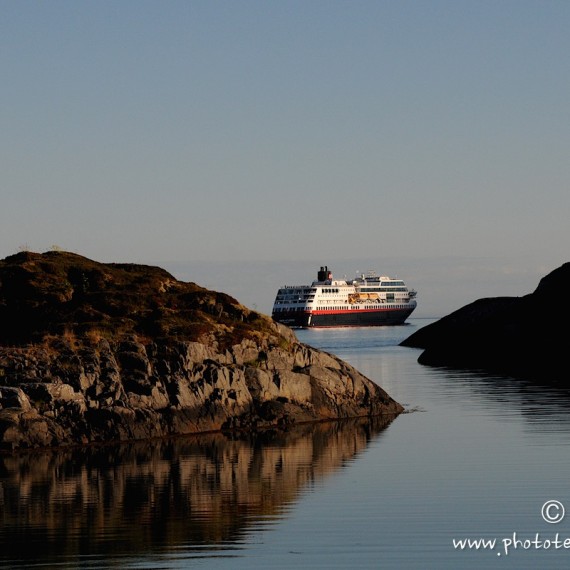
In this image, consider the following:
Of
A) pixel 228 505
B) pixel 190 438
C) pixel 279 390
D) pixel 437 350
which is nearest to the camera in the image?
pixel 228 505

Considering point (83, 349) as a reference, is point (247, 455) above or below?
below

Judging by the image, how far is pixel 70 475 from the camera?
38.4 m

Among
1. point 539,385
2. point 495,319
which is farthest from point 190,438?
point 495,319

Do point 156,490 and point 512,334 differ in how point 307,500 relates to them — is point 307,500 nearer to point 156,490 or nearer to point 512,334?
point 156,490

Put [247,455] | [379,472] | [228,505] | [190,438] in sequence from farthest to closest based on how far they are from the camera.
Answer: [190,438] → [247,455] → [379,472] → [228,505]

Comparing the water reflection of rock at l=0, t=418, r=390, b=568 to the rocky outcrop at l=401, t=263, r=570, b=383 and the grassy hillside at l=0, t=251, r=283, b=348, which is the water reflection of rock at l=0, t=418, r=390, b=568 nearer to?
the grassy hillside at l=0, t=251, r=283, b=348

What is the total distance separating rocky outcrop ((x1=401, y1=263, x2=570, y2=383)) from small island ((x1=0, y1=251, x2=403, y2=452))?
45056 millimetres

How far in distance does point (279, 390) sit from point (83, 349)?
28.4ft

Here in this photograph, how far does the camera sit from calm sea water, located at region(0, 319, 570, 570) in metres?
25.9

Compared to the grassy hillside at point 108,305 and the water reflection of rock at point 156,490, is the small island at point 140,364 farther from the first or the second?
the water reflection of rock at point 156,490

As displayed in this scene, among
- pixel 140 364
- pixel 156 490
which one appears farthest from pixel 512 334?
pixel 156 490

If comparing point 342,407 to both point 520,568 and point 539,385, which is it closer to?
point 539,385

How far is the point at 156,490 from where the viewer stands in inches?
1396

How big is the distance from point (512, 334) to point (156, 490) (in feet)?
280
